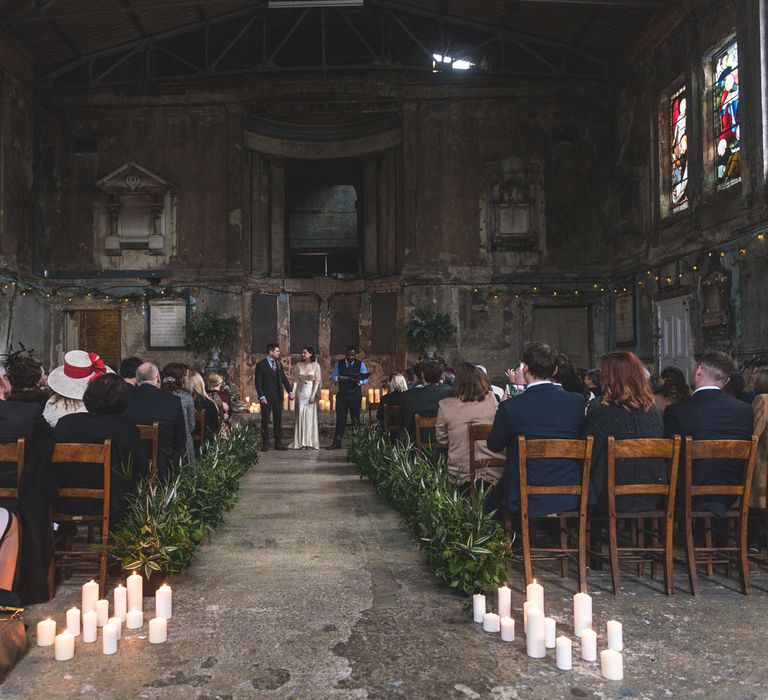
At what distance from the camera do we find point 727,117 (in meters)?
10.9

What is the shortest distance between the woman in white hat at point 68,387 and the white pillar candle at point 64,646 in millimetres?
2464

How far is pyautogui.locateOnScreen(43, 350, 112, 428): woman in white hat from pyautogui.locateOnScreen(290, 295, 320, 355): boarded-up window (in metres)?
11.9

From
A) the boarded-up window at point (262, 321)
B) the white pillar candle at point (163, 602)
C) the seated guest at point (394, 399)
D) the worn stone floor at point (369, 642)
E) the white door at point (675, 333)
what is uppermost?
the boarded-up window at point (262, 321)

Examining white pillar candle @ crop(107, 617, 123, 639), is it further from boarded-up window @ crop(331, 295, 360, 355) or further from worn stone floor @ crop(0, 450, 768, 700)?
boarded-up window @ crop(331, 295, 360, 355)

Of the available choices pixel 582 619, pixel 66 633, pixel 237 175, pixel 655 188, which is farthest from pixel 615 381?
pixel 237 175

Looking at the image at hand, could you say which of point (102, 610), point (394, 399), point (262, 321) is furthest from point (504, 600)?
point (262, 321)

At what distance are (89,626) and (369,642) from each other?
3.82ft

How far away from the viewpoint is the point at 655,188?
13.4 meters

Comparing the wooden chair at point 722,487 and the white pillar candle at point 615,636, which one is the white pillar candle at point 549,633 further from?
the wooden chair at point 722,487

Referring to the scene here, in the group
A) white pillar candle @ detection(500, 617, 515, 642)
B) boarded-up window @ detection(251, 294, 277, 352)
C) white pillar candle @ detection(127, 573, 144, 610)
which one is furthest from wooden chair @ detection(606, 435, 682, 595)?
boarded-up window @ detection(251, 294, 277, 352)

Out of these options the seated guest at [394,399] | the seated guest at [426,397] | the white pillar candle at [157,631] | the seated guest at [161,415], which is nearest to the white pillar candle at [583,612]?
the white pillar candle at [157,631]

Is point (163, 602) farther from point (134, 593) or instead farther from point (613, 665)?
point (613, 665)

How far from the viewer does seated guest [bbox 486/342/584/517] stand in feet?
12.8

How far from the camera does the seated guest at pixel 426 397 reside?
267 inches
